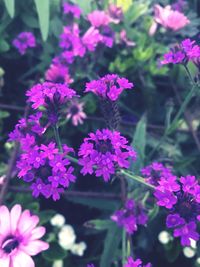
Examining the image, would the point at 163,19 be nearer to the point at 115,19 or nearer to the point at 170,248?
the point at 115,19

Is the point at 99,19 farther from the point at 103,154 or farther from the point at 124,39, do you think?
the point at 103,154

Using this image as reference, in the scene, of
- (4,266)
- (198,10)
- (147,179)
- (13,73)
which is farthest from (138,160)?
(198,10)

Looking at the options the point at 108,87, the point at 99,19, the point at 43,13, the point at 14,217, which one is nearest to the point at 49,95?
the point at 108,87

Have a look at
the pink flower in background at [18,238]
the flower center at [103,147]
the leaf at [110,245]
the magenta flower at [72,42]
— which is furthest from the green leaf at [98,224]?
the magenta flower at [72,42]

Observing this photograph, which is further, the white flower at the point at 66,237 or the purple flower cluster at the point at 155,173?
the white flower at the point at 66,237

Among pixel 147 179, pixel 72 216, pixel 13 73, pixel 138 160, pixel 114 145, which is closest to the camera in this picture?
pixel 114 145

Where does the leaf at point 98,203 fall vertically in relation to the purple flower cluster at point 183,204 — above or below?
above

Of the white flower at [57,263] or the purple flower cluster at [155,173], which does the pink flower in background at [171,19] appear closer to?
the purple flower cluster at [155,173]
